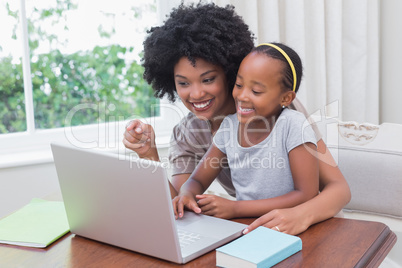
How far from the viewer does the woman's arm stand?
3.66 ft

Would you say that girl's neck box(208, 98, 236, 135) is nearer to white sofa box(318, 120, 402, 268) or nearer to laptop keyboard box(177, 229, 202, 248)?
white sofa box(318, 120, 402, 268)

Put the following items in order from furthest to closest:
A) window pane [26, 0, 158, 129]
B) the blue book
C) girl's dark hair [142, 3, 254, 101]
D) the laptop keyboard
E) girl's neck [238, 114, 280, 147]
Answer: window pane [26, 0, 158, 129], girl's dark hair [142, 3, 254, 101], girl's neck [238, 114, 280, 147], the laptop keyboard, the blue book

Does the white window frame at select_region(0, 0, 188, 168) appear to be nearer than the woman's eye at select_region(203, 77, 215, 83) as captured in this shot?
No

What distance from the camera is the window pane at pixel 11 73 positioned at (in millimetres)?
2295

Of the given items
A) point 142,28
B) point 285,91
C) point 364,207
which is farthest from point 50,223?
point 142,28

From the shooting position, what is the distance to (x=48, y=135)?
2.40 m

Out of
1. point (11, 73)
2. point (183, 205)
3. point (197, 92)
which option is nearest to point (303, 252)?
point (183, 205)

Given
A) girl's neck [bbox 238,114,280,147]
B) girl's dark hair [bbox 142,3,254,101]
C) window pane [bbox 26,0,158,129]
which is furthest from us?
window pane [bbox 26,0,158,129]

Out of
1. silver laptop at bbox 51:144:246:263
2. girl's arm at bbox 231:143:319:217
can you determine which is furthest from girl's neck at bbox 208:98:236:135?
silver laptop at bbox 51:144:246:263

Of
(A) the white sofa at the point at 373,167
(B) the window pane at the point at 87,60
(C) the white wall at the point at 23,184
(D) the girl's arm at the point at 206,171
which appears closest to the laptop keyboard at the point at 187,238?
(D) the girl's arm at the point at 206,171

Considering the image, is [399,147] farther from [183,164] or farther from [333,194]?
[183,164]

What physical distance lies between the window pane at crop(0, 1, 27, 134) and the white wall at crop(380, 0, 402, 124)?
1689 mm

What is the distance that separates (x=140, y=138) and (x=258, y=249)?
606mm

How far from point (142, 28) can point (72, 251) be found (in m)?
1.65
